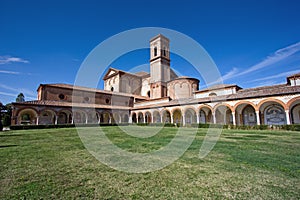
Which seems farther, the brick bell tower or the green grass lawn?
the brick bell tower

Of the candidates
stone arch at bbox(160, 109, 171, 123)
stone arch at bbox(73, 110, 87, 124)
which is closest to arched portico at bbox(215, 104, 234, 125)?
stone arch at bbox(160, 109, 171, 123)

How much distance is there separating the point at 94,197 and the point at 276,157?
4.90 m

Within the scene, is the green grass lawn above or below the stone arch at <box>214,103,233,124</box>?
below

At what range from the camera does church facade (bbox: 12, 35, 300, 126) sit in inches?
643

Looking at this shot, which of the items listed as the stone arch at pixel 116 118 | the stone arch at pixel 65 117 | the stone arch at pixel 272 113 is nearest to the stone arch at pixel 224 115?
the stone arch at pixel 272 113

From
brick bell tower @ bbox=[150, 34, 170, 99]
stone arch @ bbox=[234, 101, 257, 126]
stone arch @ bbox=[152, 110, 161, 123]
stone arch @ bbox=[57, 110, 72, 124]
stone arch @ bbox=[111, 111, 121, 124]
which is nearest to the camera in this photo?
stone arch @ bbox=[234, 101, 257, 126]

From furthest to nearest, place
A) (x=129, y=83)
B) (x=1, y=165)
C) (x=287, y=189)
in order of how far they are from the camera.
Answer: (x=129, y=83), (x=1, y=165), (x=287, y=189)

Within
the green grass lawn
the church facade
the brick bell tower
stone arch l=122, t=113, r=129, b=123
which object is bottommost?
the green grass lawn

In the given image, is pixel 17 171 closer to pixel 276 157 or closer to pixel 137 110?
pixel 276 157

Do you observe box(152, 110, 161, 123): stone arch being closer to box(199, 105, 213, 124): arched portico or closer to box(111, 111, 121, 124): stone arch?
box(111, 111, 121, 124): stone arch

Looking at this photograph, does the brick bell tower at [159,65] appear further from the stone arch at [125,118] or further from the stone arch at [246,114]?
the stone arch at [246,114]

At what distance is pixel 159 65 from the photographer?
110 ft

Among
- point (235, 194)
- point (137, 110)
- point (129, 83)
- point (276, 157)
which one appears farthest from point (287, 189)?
point (129, 83)

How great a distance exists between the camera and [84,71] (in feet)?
24.7
